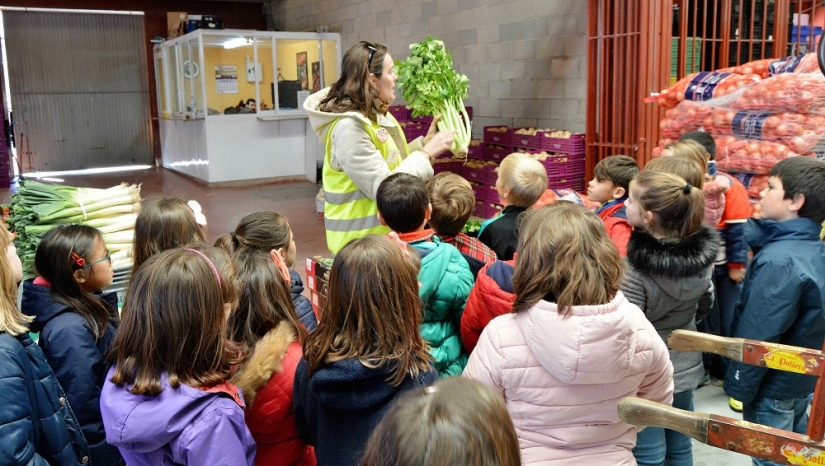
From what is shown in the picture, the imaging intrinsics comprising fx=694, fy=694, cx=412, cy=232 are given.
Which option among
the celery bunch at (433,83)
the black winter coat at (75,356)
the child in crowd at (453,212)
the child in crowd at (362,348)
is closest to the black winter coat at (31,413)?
the black winter coat at (75,356)

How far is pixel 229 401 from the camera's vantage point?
5.35 ft

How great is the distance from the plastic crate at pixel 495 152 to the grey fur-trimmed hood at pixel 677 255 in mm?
4597

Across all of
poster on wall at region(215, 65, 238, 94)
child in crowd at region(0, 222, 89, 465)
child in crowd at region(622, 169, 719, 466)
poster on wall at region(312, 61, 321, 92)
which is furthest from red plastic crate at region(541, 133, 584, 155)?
poster on wall at region(215, 65, 238, 94)

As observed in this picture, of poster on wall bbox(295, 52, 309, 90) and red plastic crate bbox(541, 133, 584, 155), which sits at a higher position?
poster on wall bbox(295, 52, 309, 90)

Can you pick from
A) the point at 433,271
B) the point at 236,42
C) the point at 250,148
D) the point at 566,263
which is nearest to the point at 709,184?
the point at 433,271

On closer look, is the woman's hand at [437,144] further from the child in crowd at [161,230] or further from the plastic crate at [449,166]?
the plastic crate at [449,166]

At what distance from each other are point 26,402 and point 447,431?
47.9 inches

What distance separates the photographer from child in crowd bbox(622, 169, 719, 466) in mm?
2287

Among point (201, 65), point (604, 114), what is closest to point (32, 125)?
point (201, 65)

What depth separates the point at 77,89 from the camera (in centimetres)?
1389

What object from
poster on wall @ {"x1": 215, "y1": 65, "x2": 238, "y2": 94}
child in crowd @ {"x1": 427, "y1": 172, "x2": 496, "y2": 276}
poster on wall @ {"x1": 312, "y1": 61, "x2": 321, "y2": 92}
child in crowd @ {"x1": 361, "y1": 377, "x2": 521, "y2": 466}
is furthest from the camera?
poster on wall @ {"x1": 312, "y1": 61, "x2": 321, "y2": 92}

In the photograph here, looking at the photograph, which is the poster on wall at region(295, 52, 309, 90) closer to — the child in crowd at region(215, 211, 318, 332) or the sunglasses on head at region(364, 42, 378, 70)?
the sunglasses on head at region(364, 42, 378, 70)

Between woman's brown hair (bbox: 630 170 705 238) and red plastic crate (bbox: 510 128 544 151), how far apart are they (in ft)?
13.7

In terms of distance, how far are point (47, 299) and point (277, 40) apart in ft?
33.3
